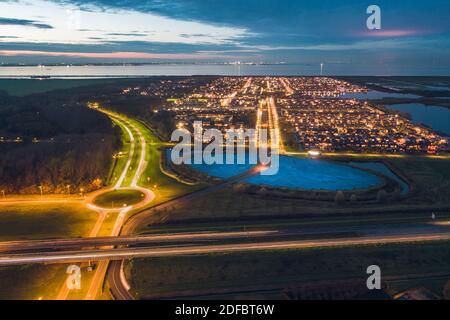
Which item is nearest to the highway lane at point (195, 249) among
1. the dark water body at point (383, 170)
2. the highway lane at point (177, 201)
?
the highway lane at point (177, 201)

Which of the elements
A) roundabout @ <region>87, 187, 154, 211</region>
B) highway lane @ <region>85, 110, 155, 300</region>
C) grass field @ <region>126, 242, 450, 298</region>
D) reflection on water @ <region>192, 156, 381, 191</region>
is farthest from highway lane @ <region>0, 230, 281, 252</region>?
reflection on water @ <region>192, 156, 381, 191</region>

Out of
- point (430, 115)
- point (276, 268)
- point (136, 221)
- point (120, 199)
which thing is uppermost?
point (430, 115)

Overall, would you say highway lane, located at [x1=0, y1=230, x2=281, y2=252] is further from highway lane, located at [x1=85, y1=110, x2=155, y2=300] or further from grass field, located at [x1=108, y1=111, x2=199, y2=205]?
grass field, located at [x1=108, y1=111, x2=199, y2=205]

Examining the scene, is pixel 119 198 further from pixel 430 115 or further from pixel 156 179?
pixel 430 115

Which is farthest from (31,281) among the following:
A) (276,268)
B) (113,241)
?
(276,268)

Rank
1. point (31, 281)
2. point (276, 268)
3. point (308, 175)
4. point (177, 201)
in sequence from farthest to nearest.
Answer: point (308, 175) < point (177, 201) < point (276, 268) < point (31, 281)

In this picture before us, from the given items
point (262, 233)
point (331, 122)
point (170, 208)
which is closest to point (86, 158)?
point (170, 208)
